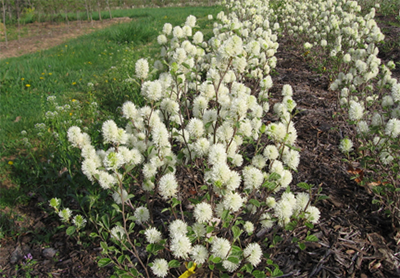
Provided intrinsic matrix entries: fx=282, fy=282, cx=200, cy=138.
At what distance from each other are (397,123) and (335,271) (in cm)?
111

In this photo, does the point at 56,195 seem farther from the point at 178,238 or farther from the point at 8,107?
the point at 8,107

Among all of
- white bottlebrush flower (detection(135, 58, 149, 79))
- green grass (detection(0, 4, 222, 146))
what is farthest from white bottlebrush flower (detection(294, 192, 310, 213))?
green grass (detection(0, 4, 222, 146))

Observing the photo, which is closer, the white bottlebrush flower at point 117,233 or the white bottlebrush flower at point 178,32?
the white bottlebrush flower at point 117,233

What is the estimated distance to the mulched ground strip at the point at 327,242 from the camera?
6.30 feet

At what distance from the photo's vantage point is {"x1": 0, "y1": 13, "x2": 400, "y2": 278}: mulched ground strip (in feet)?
6.30

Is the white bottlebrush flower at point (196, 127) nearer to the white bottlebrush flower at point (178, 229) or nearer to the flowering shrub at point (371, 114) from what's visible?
the white bottlebrush flower at point (178, 229)

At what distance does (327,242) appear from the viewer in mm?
2080

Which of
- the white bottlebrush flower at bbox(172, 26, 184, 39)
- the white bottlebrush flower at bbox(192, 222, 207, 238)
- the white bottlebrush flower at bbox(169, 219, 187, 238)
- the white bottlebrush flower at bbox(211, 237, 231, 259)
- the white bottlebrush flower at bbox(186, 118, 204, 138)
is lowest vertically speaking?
the white bottlebrush flower at bbox(211, 237, 231, 259)

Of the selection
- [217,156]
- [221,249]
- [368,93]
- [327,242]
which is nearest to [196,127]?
[217,156]

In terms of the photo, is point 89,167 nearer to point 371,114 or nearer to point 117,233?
point 117,233

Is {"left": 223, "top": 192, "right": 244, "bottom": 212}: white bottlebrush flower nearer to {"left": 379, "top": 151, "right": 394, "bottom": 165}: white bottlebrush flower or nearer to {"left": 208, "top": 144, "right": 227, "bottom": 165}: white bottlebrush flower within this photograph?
{"left": 208, "top": 144, "right": 227, "bottom": 165}: white bottlebrush flower

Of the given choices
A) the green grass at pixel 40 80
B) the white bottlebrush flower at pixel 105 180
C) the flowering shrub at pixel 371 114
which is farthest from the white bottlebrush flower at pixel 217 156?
the green grass at pixel 40 80

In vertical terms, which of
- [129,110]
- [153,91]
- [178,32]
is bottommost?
[129,110]

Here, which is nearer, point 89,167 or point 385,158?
point 89,167
